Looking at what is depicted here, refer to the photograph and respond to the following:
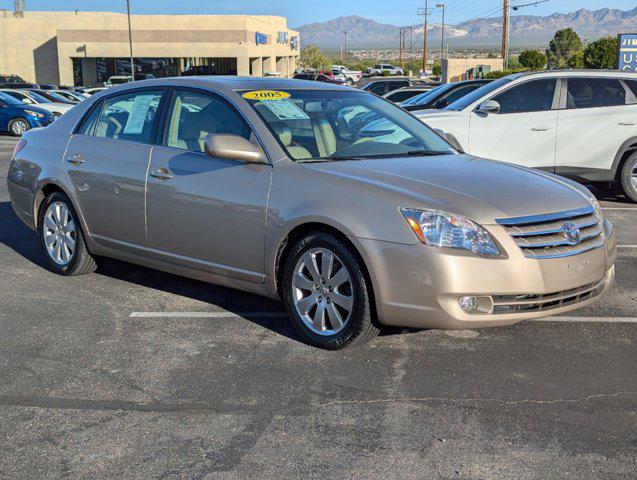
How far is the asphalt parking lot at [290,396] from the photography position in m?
3.60

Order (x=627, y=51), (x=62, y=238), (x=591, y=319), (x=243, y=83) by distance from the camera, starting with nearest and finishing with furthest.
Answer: (x=591, y=319), (x=243, y=83), (x=62, y=238), (x=627, y=51)

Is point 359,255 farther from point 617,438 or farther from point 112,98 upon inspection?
point 112,98

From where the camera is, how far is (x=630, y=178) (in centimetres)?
1073

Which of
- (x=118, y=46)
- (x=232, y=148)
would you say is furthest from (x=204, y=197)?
(x=118, y=46)

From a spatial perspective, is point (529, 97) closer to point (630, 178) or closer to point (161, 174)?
point (630, 178)

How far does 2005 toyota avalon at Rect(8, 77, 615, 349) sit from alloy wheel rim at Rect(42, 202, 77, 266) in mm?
24

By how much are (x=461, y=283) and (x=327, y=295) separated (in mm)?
880

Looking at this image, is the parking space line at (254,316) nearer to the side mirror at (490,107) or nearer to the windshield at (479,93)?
the side mirror at (490,107)

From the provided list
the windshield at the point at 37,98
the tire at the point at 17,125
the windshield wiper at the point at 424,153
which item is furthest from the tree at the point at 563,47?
the windshield wiper at the point at 424,153

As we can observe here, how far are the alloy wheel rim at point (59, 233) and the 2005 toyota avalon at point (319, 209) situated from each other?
0.02 metres

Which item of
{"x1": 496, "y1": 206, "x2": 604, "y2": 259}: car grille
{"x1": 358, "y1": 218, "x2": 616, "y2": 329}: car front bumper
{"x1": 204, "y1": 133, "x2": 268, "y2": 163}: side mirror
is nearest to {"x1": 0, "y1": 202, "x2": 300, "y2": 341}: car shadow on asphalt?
{"x1": 358, "y1": 218, "x2": 616, "y2": 329}: car front bumper

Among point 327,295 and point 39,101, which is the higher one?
point 39,101

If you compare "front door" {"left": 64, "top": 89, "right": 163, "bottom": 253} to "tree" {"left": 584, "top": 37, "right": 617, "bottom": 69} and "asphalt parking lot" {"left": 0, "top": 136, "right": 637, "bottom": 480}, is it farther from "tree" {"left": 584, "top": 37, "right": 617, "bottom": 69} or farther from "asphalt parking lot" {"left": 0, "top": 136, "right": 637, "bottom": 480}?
"tree" {"left": 584, "top": 37, "right": 617, "bottom": 69}

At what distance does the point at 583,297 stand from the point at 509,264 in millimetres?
722
